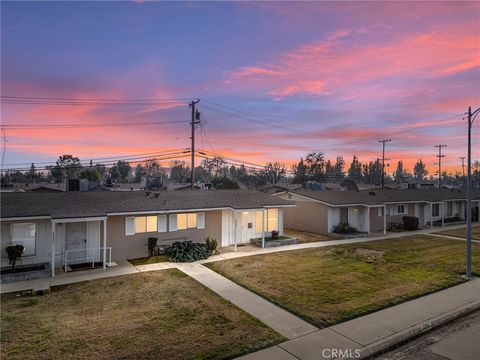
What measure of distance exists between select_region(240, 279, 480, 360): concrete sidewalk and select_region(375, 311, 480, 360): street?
0.20 m

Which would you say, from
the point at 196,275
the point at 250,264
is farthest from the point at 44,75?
the point at 250,264

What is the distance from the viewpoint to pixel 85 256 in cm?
1577

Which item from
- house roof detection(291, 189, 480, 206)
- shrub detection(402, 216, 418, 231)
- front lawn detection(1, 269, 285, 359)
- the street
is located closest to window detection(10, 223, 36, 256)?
front lawn detection(1, 269, 285, 359)

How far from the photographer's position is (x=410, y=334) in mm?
8289

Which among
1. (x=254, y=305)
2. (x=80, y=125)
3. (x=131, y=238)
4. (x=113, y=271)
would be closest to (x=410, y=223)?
(x=254, y=305)

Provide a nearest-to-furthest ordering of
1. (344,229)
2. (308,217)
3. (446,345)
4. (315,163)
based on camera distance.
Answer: (446,345) → (344,229) → (308,217) → (315,163)

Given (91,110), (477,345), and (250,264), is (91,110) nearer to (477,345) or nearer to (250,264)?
(250,264)

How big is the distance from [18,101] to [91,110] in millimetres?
4837

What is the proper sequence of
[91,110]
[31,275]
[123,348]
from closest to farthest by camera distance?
[123,348]
[31,275]
[91,110]

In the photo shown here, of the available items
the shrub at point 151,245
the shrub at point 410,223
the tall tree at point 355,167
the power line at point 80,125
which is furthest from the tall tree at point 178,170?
the shrub at point 151,245

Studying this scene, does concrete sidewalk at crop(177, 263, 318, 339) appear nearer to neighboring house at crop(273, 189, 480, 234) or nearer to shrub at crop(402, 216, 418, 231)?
neighboring house at crop(273, 189, 480, 234)

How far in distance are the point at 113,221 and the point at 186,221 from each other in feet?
13.8

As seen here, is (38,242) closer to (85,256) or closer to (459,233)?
(85,256)

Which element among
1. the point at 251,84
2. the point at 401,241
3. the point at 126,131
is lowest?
the point at 401,241
